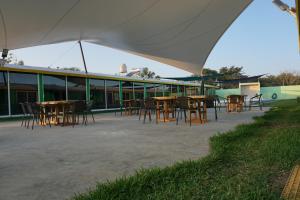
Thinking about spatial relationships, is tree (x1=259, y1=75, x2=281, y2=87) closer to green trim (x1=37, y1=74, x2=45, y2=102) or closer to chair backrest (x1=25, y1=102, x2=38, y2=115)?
green trim (x1=37, y1=74, x2=45, y2=102)

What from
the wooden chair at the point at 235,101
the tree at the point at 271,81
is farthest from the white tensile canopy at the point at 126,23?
the tree at the point at 271,81

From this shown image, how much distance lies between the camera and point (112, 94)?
55.0ft

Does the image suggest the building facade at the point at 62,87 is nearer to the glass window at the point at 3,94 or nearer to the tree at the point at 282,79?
the glass window at the point at 3,94

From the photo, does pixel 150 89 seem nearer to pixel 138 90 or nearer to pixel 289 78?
pixel 138 90

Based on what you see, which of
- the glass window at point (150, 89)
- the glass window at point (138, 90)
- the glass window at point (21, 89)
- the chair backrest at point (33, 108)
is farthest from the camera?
the glass window at point (150, 89)

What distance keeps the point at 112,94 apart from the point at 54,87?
4153 mm

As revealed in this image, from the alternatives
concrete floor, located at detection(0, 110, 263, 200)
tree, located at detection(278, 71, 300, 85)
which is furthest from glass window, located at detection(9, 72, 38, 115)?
tree, located at detection(278, 71, 300, 85)

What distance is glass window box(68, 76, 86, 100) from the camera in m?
14.0

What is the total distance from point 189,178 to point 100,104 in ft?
45.0

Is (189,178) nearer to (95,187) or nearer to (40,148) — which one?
(95,187)

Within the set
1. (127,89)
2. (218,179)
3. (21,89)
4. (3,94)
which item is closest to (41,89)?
(21,89)

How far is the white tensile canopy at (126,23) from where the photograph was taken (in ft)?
14.4

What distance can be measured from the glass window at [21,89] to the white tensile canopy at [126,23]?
17.1 feet

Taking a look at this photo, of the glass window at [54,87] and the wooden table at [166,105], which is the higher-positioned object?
the glass window at [54,87]
